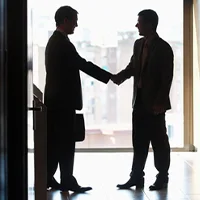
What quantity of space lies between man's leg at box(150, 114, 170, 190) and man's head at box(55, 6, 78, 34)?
1.01 metres

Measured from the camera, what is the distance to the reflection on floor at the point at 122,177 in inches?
145

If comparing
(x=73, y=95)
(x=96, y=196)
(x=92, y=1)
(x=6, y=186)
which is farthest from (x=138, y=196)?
(x=92, y=1)

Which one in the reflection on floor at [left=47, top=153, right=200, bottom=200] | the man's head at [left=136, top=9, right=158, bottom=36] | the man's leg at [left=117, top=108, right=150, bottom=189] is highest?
the man's head at [left=136, top=9, right=158, bottom=36]

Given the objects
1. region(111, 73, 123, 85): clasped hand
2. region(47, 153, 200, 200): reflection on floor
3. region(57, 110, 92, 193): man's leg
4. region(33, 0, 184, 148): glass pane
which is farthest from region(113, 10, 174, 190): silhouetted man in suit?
region(33, 0, 184, 148): glass pane

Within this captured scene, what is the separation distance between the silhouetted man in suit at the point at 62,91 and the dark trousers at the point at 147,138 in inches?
20.2

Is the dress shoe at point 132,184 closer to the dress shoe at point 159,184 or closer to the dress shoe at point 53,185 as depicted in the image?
the dress shoe at point 159,184

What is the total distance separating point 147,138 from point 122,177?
62cm

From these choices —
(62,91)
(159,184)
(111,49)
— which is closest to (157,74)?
(62,91)

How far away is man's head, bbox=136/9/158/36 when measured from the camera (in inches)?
149

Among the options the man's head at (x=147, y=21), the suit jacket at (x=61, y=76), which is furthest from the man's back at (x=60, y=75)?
the man's head at (x=147, y=21)

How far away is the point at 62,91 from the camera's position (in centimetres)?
371

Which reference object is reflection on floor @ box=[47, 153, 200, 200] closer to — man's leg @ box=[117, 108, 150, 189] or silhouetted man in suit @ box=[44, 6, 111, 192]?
man's leg @ box=[117, 108, 150, 189]

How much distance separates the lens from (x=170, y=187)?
3947 millimetres

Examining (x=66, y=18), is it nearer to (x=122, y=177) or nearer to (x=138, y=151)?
(x=138, y=151)
